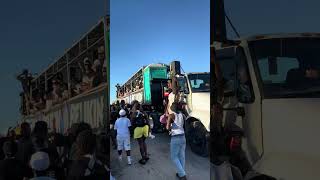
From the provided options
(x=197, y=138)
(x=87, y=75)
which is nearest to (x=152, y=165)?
(x=197, y=138)

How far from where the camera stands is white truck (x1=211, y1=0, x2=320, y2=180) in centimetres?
292

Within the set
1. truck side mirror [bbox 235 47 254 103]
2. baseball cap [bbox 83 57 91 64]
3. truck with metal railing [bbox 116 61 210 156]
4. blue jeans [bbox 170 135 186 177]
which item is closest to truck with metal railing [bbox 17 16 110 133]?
baseball cap [bbox 83 57 91 64]

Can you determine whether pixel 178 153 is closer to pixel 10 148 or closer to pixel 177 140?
pixel 177 140

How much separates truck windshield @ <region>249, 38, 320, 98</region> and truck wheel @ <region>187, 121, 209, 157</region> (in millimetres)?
615

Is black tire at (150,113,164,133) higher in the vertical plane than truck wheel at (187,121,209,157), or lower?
higher

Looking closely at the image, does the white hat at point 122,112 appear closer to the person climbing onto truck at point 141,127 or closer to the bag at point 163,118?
the person climbing onto truck at point 141,127

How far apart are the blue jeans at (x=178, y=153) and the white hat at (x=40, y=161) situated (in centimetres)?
57

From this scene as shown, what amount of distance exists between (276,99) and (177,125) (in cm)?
75

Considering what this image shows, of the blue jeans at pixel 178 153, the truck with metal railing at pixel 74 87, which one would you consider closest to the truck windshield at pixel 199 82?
the blue jeans at pixel 178 153

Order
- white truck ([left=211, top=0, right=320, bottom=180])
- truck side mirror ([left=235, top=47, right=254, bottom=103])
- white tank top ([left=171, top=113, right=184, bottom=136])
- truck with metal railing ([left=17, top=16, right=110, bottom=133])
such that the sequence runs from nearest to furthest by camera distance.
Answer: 1. truck with metal railing ([left=17, top=16, right=110, bottom=133])
2. white tank top ([left=171, top=113, right=184, bottom=136])
3. white truck ([left=211, top=0, right=320, bottom=180])
4. truck side mirror ([left=235, top=47, right=254, bottom=103])

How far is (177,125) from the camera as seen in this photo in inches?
106

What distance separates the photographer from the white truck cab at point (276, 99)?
9.77ft

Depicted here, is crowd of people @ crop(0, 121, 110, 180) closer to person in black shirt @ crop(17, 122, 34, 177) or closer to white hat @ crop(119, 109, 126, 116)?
person in black shirt @ crop(17, 122, 34, 177)

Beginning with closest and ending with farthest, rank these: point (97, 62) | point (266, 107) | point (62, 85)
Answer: point (97, 62) < point (62, 85) < point (266, 107)
